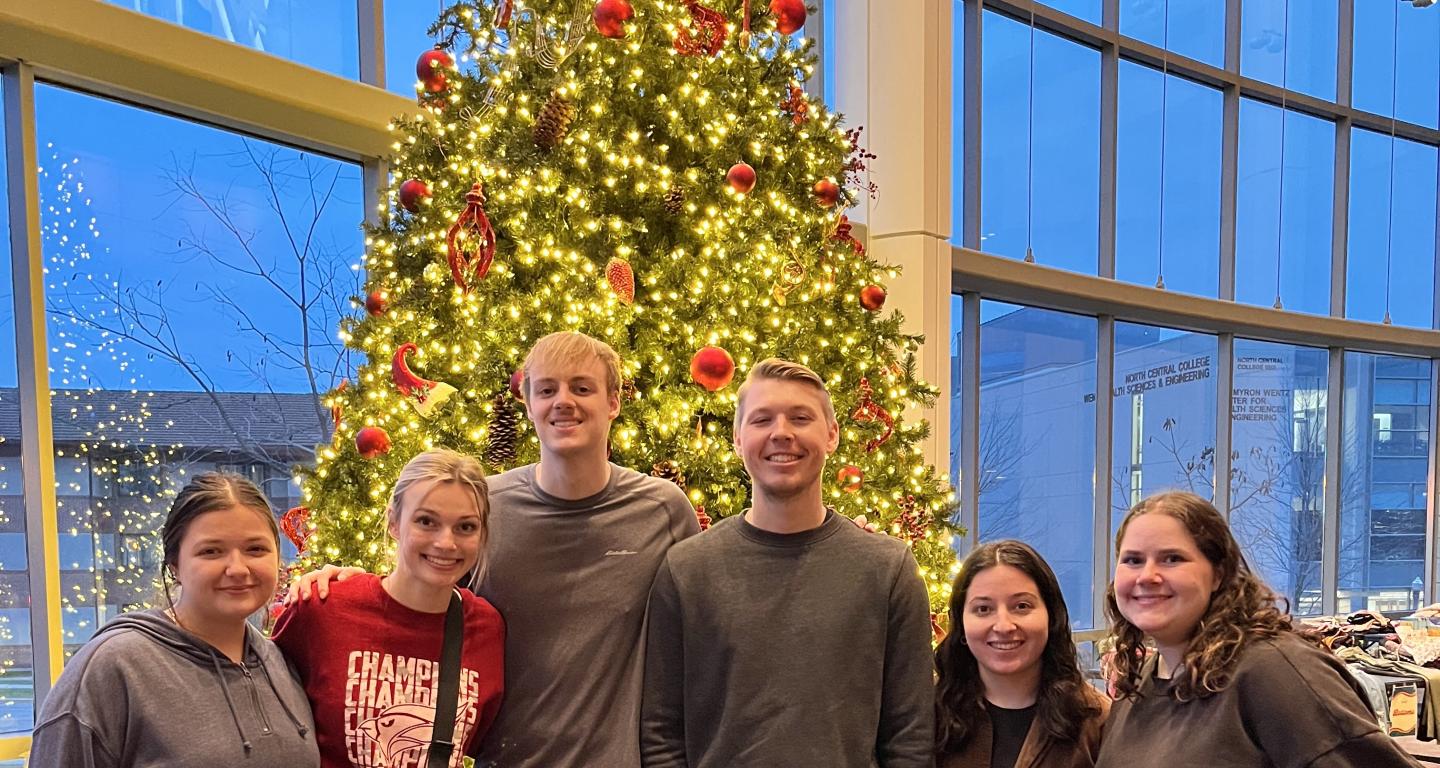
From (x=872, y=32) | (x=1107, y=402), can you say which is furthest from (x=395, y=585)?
(x=1107, y=402)

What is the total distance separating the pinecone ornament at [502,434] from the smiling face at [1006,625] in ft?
6.32

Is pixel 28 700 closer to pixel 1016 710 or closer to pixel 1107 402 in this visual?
pixel 1016 710

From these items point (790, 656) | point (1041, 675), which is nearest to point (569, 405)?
point (790, 656)

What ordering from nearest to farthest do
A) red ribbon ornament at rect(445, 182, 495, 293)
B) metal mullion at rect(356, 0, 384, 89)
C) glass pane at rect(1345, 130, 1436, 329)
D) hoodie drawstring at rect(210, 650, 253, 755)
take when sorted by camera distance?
hoodie drawstring at rect(210, 650, 253, 755) → red ribbon ornament at rect(445, 182, 495, 293) → metal mullion at rect(356, 0, 384, 89) → glass pane at rect(1345, 130, 1436, 329)

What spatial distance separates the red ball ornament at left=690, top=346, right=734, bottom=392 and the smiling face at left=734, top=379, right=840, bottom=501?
4.00ft

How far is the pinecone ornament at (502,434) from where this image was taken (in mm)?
3406

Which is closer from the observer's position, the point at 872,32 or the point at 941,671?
the point at 941,671

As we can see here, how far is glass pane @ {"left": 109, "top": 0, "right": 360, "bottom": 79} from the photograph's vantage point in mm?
4402

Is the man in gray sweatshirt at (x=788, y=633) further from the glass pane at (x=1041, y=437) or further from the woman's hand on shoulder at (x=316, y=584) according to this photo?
the glass pane at (x=1041, y=437)

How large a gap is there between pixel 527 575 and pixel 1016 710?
1.07 m

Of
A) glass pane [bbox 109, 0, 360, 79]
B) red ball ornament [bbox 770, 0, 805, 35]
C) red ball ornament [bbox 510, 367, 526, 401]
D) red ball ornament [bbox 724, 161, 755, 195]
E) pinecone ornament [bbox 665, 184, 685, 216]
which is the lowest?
red ball ornament [bbox 510, 367, 526, 401]

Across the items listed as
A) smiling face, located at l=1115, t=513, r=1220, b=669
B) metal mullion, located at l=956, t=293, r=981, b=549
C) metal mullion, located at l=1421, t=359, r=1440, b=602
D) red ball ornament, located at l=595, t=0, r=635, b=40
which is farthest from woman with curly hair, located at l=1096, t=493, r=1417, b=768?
metal mullion, located at l=1421, t=359, r=1440, b=602

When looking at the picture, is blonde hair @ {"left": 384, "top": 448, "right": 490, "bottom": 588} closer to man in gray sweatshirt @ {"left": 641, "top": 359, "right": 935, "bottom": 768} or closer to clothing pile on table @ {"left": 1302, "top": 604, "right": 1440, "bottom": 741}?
man in gray sweatshirt @ {"left": 641, "top": 359, "right": 935, "bottom": 768}

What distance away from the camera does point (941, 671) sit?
2088 mm
